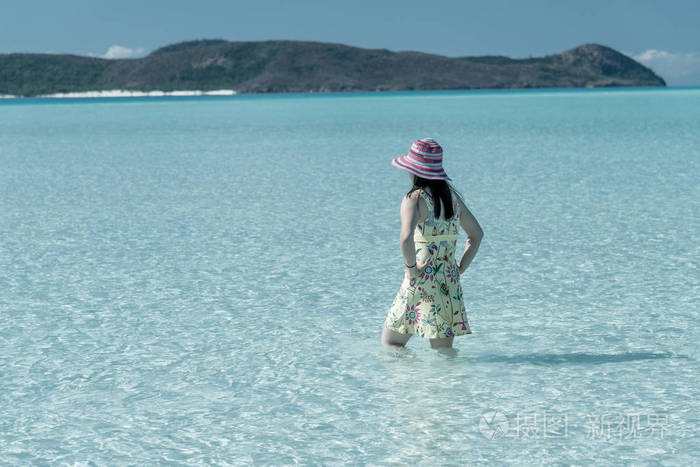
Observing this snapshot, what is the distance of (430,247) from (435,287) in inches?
8.4

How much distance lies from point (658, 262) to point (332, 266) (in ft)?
9.63

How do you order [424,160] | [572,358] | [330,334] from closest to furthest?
[424,160] < [572,358] < [330,334]

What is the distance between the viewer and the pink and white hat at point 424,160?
4.46m

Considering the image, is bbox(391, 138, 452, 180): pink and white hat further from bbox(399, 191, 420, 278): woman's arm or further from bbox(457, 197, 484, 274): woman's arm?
bbox(457, 197, 484, 274): woman's arm

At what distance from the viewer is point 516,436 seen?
4320 mm

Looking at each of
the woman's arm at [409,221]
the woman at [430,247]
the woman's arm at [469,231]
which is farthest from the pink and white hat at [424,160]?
the woman's arm at [469,231]

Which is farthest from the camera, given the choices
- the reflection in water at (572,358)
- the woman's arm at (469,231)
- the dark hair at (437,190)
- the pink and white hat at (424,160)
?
the reflection in water at (572,358)

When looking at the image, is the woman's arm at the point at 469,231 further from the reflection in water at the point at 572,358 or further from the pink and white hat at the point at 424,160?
the reflection in water at the point at 572,358

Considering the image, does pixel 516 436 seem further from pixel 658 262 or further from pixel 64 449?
pixel 658 262

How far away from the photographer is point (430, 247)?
15.4ft

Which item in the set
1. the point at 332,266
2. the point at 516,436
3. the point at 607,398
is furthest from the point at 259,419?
the point at 332,266

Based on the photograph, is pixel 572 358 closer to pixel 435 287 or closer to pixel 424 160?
pixel 435 287

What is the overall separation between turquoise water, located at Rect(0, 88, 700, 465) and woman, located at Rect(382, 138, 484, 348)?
404 millimetres

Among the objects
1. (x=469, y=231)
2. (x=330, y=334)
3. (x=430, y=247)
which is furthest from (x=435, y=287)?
(x=330, y=334)
